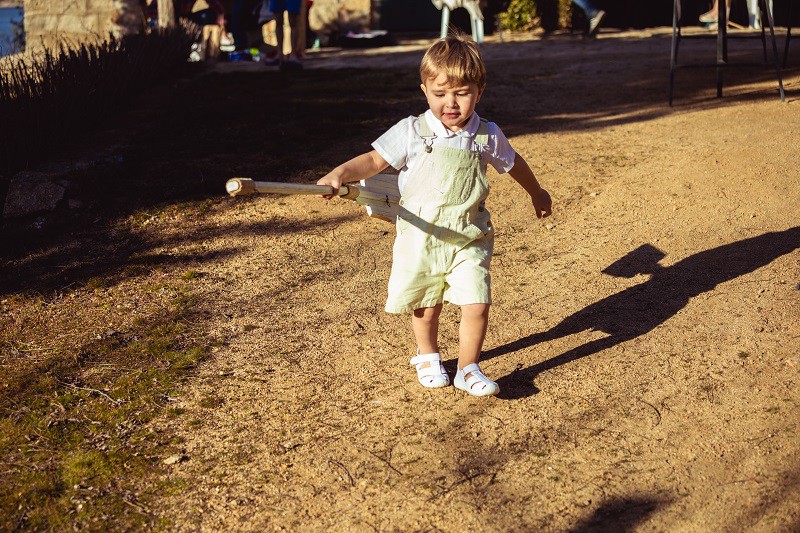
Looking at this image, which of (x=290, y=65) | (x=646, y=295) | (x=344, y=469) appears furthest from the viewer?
(x=290, y=65)

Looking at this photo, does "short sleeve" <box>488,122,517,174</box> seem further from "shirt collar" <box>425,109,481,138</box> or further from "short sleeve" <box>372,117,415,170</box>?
"short sleeve" <box>372,117,415,170</box>

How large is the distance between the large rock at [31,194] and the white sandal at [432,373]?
297 centimetres

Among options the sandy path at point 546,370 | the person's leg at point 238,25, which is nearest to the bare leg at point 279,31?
the person's leg at point 238,25

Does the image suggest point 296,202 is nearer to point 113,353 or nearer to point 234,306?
point 234,306

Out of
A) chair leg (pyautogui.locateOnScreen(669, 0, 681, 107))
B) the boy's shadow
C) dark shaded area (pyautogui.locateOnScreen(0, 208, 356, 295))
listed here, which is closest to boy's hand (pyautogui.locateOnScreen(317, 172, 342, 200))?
the boy's shadow

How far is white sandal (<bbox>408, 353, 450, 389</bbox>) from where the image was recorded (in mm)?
3010

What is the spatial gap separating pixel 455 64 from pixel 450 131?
23 centimetres

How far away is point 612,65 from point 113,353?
6.90 m

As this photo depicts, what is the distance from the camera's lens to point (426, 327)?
3.05 meters

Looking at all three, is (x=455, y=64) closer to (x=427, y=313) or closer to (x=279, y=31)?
(x=427, y=313)

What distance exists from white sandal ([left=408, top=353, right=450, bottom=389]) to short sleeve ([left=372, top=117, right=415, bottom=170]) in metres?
0.70

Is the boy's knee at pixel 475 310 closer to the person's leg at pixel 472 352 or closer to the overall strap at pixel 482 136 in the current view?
the person's leg at pixel 472 352

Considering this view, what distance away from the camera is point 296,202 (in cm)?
512

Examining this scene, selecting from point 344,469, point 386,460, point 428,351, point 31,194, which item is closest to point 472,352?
point 428,351
